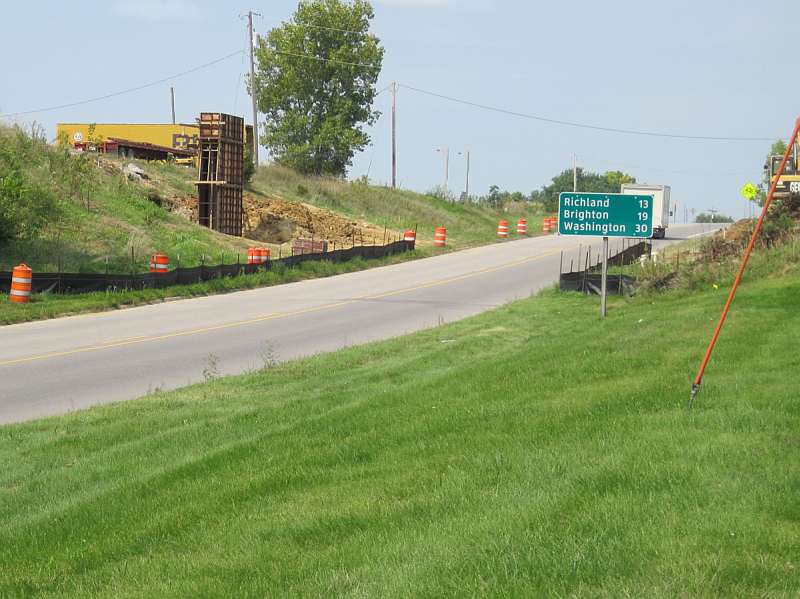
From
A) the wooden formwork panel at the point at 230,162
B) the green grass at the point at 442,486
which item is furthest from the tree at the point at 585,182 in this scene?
the green grass at the point at 442,486

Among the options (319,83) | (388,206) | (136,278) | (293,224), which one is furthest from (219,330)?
(319,83)

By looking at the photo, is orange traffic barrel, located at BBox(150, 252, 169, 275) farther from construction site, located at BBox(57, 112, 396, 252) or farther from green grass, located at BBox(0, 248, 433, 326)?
construction site, located at BBox(57, 112, 396, 252)

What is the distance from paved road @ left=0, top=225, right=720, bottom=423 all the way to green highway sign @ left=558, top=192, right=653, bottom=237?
468 centimetres

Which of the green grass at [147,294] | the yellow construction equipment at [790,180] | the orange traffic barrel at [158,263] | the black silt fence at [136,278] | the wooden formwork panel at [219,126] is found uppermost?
the wooden formwork panel at [219,126]

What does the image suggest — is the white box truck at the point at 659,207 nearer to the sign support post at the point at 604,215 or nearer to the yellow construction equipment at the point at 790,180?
the yellow construction equipment at the point at 790,180

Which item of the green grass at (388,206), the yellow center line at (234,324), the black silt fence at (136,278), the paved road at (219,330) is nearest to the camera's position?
the paved road at (219,330)

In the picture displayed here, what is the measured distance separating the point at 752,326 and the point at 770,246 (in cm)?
1163

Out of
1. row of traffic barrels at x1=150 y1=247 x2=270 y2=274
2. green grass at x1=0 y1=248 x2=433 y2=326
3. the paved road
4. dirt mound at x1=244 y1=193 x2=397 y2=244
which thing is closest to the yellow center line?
the paved road

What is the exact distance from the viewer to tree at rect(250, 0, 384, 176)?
2975 inches

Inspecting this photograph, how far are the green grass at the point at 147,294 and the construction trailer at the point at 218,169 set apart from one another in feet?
23.3

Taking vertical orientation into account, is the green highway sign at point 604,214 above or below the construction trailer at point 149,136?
below

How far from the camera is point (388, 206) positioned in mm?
66500

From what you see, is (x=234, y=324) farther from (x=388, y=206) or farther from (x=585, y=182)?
(x=585, y=182)

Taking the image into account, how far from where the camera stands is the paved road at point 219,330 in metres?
15.8
